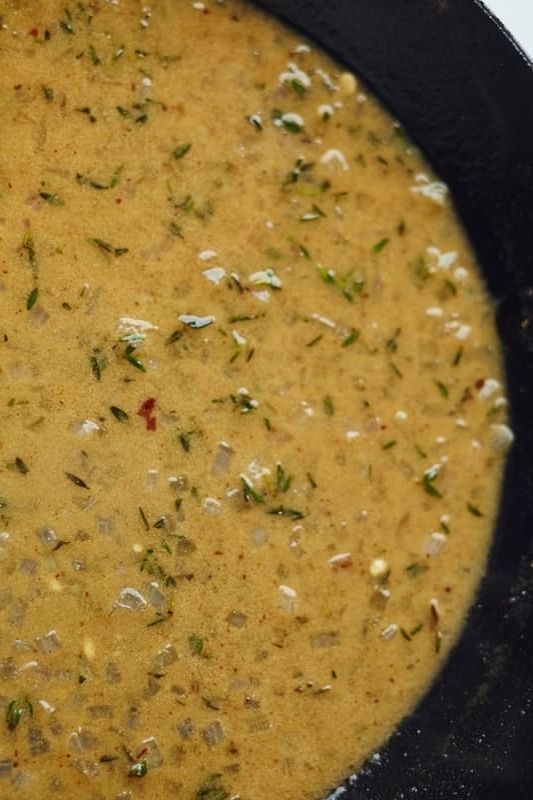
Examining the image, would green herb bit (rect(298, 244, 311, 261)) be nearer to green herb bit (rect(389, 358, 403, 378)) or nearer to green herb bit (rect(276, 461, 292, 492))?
green herb bit (rect(389, 358, 403, 378))

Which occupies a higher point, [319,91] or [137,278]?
[319,91]

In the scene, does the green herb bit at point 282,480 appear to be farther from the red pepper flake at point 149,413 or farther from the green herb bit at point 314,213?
the green herb bit at point 314,213

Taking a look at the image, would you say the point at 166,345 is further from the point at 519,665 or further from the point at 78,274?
the point at 519,665

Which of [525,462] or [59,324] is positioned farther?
[525,462]

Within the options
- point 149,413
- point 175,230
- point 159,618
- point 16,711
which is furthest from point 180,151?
point 16,711

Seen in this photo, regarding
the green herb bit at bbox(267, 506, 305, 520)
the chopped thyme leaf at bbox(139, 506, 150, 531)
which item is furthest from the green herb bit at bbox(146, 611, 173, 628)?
the green herb bit at bbox(267, 506, 305, 520)

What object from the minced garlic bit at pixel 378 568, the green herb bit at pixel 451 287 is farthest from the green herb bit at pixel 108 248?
the minced garlic bit at pixel 378 568

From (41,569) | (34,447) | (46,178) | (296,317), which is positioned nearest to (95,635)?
(41,569)
